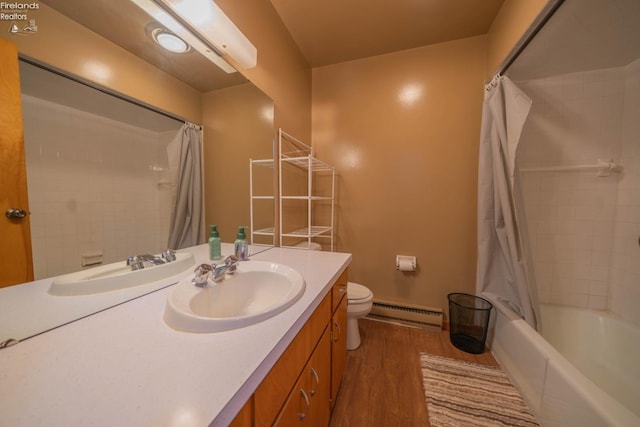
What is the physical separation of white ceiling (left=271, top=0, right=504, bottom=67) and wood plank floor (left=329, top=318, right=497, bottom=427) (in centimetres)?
242

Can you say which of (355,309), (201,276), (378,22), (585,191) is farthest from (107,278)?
(585,191)

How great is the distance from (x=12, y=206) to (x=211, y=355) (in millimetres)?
556

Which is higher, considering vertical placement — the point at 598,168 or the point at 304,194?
the point at 598,168

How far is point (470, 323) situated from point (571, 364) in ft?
2.28

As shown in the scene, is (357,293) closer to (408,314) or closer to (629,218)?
(408,314)

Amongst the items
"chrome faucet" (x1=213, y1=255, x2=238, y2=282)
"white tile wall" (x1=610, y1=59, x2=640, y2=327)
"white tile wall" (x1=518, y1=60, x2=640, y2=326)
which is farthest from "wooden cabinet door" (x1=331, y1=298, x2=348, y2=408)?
"white tile wall" (x1=610, y1=59, x2=640, y2=327)

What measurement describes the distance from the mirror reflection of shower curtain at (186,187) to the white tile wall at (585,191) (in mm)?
2242

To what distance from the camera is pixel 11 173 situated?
0.49 m

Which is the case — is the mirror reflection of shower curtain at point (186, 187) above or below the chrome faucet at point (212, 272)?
above

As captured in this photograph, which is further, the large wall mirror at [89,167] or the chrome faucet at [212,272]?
the chrome faucet at [212,272]

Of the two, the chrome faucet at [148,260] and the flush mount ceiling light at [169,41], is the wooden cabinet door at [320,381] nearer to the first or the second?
the chrome faucet at [148,260]

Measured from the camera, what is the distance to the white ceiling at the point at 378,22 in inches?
58.2

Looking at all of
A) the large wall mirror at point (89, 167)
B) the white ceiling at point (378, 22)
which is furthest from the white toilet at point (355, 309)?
the white ceiling at point (378, 22)

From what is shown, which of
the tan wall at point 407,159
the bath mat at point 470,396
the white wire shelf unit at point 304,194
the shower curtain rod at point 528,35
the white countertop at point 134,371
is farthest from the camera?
the tan wall at point 407,159
